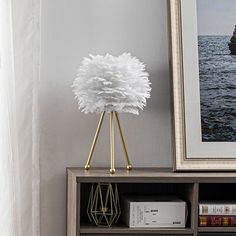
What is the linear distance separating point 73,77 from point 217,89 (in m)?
0.53

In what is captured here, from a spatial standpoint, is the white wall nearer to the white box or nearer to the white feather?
the white feather

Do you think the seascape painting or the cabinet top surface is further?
the seascape painting

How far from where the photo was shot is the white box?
6.56ft

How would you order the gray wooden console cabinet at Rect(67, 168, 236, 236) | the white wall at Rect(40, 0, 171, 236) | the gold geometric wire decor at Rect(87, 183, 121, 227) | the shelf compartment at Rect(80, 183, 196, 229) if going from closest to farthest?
the gray wooden console cabinet at Rect(67, 168, 236, 236)
the gold geometric wire decor at Rect(87, 183, 121, 227)
the shelf compartment at Rect(80, 183, 196, 229)
the white wall at Rect(40, 0, 171, 236)

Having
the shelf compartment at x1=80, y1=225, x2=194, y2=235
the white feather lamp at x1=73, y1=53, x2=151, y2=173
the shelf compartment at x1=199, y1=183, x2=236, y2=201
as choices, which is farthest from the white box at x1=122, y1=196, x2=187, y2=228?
the shelf compartment at x1=199, y1=183, x2=236, y2=201

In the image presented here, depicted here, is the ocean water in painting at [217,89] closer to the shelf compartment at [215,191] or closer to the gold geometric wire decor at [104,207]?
the shelf compartment at [215,191]

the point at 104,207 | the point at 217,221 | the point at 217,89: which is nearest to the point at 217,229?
the point at 217,221

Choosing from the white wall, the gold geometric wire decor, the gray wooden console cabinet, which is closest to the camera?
the gray wooden console cabinet

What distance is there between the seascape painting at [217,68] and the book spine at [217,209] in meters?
0.27

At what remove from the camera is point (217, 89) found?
87.6 inches

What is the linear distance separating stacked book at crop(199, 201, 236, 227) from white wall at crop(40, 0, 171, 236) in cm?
37

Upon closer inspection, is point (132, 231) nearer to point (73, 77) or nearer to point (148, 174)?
point (148, 174)

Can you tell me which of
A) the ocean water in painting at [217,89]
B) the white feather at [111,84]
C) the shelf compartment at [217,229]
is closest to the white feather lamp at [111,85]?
the white feather at [111,84]

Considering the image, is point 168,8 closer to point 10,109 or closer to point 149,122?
point 149,122
